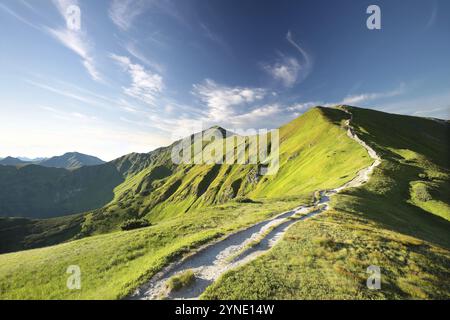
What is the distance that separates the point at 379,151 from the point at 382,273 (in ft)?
228

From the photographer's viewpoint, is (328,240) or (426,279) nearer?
(426,279)

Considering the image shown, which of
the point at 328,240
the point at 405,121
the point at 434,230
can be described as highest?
the point at 405,121

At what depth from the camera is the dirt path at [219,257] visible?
48.4 feet

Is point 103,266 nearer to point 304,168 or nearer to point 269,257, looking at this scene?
point 269,257

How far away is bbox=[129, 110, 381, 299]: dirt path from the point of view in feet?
Answer: 48.4

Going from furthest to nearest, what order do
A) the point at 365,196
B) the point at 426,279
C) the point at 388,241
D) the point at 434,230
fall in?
the point at 365,196 < the point at 434,230 < the point at 388,241 < the point at 426,279

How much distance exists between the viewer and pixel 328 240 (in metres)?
22.3

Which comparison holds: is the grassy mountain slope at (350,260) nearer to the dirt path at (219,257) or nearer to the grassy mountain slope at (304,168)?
the dirt path at (219,257)

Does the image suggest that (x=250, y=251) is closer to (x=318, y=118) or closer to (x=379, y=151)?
(x=379, y=151)

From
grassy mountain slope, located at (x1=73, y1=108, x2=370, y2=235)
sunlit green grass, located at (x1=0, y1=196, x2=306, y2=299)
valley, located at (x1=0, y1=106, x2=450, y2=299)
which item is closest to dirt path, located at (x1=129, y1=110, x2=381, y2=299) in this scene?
valley, located at (x1=0, y1=106, x2=450, y2=299)

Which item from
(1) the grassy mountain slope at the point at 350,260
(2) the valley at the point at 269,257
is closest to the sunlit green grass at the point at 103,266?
(2) the valley at the point at 269,257

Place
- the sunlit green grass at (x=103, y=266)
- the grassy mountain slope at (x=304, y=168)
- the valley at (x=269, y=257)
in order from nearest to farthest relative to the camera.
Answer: the valley at (x=269, y=257) < the sunlit green grass at (x=103, y=266) < the grassy mountain slope at (x=304, y=168)

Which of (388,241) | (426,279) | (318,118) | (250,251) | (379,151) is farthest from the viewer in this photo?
(318,118)
